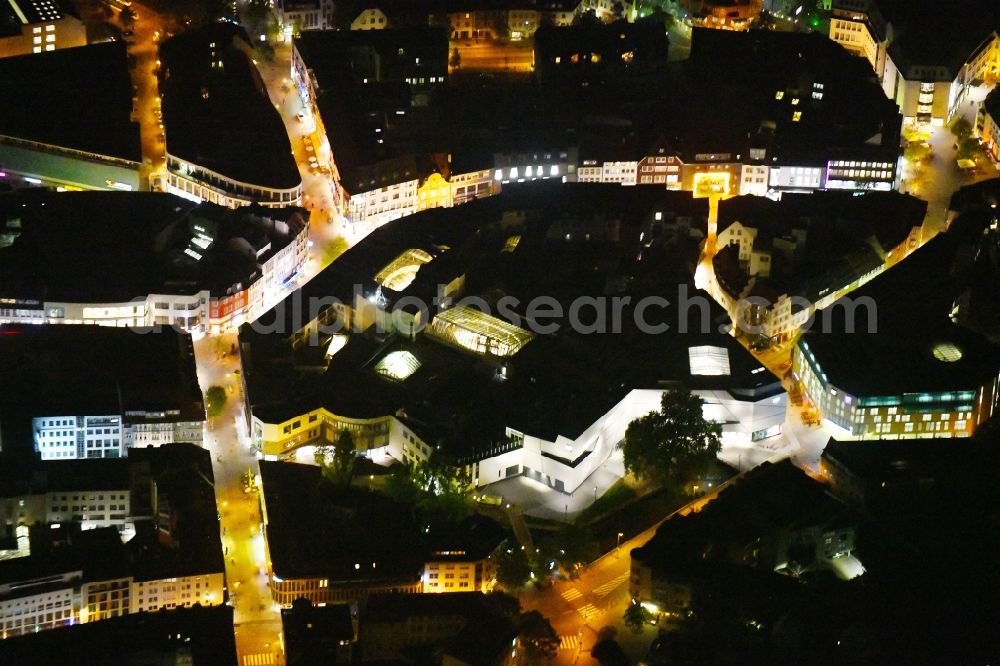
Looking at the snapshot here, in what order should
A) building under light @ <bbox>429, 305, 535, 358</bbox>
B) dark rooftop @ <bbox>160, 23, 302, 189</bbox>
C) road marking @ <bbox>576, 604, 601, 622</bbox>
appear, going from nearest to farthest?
road marking @ <bbox>576, 604, 601, 622</bbox>, building under light @ <bbox>429, 305, 535, 358</bbox>, dark rooftop @ <bbox>160, 23, 302, 189</bbox>

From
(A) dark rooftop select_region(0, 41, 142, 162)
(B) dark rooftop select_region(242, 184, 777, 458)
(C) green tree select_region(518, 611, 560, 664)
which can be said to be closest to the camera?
(C) green tree select_region(518, 611, 560, 664)

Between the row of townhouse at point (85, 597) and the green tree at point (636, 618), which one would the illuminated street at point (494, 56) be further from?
the row of townhouse at point (85, 597)

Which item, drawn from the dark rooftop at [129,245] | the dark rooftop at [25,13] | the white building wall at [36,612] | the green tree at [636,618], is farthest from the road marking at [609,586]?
the dark rooftop at [25,13]

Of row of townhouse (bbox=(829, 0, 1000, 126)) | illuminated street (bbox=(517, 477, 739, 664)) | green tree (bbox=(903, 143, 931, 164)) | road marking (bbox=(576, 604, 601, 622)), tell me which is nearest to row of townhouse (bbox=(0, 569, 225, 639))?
illuminated street (bbox=(517, 477, 739, 664))

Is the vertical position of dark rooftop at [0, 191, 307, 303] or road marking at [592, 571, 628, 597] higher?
dark rooftop at [0, 191, 307, 303]

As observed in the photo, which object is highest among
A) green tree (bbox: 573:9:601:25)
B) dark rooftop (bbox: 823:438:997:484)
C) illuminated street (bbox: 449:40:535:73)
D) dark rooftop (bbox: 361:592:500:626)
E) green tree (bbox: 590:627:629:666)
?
green tree (bbox: 573:9:601:25)

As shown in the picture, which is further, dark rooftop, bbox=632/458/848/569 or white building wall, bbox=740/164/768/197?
white building wall, bbox=740/164/768/197

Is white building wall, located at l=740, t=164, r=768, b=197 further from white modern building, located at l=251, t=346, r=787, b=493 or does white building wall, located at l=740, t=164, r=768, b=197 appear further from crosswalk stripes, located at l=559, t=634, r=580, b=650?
crosswalk stripes, located at l=559, t=634, r=580, b=650
